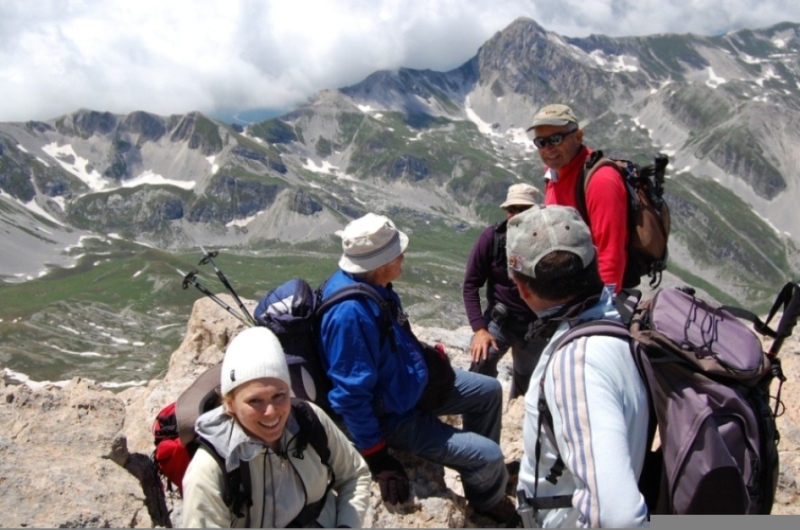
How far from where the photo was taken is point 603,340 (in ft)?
14.1

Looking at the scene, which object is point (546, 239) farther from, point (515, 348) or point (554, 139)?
point (515, 348)

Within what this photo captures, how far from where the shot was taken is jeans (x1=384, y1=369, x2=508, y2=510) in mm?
7801

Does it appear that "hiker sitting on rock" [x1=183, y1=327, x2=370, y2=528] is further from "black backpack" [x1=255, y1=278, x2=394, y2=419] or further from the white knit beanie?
"black backpack" [x1=255, y1=278, x2=394, y2=419]

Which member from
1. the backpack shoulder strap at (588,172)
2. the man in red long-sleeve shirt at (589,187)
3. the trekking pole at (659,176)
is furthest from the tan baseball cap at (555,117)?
the trekking pole at (659,176)

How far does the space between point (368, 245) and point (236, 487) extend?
10.7 ft

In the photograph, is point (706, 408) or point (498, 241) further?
point (498, 241)

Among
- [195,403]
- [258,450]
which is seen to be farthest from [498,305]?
[258,450]

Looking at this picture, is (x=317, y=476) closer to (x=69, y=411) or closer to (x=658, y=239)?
(x=69, y=411)

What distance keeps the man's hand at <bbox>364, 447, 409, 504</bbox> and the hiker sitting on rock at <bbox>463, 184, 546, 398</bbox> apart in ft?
9.88

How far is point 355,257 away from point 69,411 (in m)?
5.11

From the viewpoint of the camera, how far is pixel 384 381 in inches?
301

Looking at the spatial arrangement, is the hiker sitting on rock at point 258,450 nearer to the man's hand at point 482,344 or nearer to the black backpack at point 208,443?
the black backpack at point 208,443

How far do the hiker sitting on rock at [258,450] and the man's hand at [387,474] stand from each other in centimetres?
148

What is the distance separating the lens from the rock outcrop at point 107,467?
6367 mm
